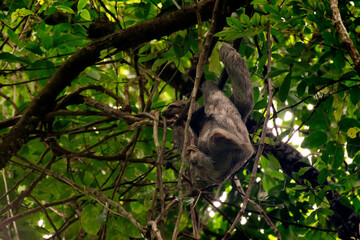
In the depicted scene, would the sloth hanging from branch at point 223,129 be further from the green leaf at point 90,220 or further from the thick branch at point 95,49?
the green leaf at point 90,220

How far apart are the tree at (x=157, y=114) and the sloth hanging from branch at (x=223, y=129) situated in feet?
0.60

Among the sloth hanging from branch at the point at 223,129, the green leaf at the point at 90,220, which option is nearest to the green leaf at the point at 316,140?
the sloth hanging from branch at the point at 223,129

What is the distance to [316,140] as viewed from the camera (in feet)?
13.7

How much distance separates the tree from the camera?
3.57m

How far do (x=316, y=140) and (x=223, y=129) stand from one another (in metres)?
0.96

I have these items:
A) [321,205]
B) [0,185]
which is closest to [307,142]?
[321,205]

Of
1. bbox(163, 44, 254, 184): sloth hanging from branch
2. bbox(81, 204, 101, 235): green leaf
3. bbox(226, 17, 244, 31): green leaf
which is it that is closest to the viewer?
bbox(226, 17, 244, 31): green leaf

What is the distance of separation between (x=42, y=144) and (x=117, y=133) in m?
0.98

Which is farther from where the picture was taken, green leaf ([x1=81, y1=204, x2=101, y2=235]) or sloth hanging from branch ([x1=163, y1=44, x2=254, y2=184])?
sloth hanging from branch ([x1=163, y1=44, x2=254, y2=184])

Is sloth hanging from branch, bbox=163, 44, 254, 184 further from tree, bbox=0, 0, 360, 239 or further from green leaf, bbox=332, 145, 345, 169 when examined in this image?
green leaf, bbox=332, 145, 345, 169

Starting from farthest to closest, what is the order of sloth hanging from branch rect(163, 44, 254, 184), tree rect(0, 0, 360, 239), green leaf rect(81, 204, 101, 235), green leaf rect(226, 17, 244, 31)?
sloth hanging from branch rect(163, 44, 254, 184)
green leaf rect(81, 204, 101, 235)
tree rect(0, 0, 360, 239)
green leaf rect(226, 17, 244, 31)

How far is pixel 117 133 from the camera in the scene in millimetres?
4582

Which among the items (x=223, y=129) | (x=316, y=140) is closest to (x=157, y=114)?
(x=223, y=129)

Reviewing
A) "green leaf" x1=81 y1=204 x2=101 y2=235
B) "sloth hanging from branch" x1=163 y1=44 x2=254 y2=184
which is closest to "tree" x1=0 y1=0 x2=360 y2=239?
"green leaf" x1=81 y1=204 x2=101 y2=235
